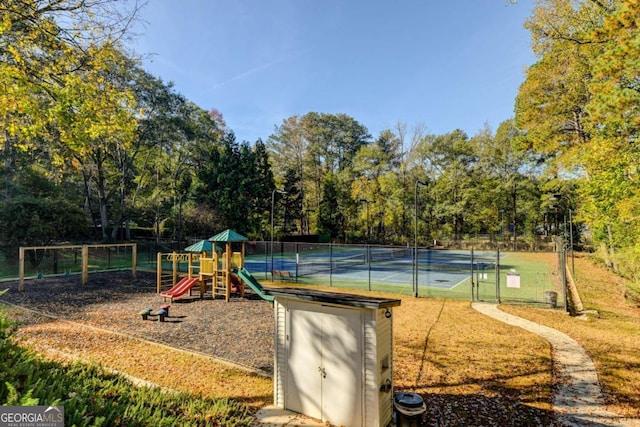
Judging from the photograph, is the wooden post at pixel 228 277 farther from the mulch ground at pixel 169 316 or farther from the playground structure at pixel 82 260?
the playground structure at pixel 82 260

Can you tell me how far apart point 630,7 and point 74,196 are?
46.5 m

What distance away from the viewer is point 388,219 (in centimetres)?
5406

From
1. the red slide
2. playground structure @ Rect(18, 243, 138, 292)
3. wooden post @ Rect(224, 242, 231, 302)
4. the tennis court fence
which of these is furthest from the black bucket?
playground structure @ Rect(18, 243, 138, 292)

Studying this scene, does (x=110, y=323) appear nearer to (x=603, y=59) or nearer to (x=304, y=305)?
(x=304, y=305)

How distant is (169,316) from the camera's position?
11.8 m

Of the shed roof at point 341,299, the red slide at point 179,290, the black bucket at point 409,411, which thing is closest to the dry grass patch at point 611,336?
the black bucket at point 409,411

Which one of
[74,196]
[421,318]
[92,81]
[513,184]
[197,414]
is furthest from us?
[513,184]

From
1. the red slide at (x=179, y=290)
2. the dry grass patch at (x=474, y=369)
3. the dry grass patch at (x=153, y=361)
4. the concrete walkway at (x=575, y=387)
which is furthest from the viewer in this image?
the red slide at (x=179, y=290)

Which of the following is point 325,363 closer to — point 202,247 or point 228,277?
point 228,277

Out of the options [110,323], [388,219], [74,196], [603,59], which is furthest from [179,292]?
[388,219]

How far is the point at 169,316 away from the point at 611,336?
48.1 feet

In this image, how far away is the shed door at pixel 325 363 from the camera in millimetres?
4957

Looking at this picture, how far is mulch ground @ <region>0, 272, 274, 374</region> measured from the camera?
344 inches

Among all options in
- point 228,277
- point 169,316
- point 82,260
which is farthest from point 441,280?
point 82,260
